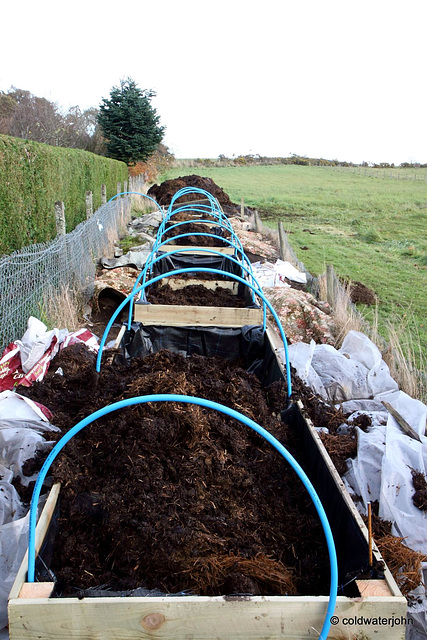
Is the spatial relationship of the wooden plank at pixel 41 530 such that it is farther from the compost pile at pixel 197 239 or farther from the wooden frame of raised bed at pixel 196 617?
the compost pile at pixel 197 239

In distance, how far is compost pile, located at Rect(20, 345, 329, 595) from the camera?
1884mm

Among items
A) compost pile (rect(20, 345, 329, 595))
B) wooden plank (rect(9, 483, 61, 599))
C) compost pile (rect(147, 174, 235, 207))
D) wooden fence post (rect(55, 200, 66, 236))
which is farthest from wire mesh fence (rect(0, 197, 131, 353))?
compost pile (rect(147, 174, 235, 207))

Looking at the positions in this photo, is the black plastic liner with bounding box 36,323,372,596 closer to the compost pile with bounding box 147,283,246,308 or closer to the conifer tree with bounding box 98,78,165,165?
the compost pile with bounding box 147,283,246,308

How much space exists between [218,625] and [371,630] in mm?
573

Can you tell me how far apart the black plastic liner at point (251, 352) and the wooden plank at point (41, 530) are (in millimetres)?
1423

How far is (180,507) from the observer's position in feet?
6.81

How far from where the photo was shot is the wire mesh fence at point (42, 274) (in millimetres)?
4418

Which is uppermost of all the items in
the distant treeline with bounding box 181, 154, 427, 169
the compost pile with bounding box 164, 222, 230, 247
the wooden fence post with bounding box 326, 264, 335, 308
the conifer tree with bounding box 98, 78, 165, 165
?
the distant treeline with bounding box 181, 154, 427, 169

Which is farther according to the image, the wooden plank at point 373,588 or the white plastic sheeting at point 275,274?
the white plastic sheeting at point 275,274

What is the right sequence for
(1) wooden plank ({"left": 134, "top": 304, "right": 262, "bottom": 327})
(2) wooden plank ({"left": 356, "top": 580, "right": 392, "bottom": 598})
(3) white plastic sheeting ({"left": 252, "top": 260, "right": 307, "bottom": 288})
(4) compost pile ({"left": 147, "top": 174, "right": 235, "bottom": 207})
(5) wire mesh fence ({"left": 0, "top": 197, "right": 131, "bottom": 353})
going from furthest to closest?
(4) compost pile ({"left": 147, "top": 174, "right": 235, "bottom": 207})
(3) white plastic sheeting ({"left": 252, "top": 260, "right": 307, "bottom": 288})
(1) wooden plank ({"left": 134, "top": 304, "right": 262, "bottom": 327})
(5) wire mesh fence ({"left": 0, "top": 197, "right": 131, "bottom": 353})
(2) wooden plank ({"left": 356, "top": 580, "right": 392, "bottom": 598})

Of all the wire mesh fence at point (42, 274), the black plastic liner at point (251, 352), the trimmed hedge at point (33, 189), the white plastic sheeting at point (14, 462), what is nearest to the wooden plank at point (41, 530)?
the white plastic sheeting at point (14, 462)

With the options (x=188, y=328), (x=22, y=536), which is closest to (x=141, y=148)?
(x=188, y=328)

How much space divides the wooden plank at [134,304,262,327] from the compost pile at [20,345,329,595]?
73.9 inches

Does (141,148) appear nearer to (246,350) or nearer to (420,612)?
(246,350)
